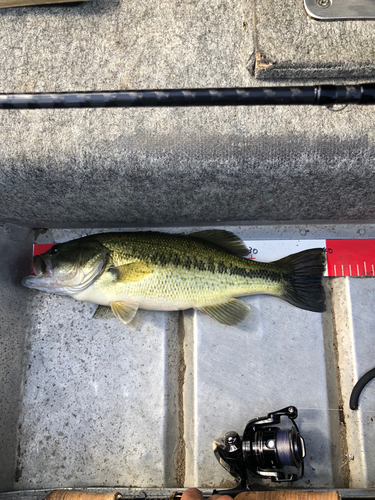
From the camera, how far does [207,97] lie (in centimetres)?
101

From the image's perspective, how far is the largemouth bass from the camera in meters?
1.71

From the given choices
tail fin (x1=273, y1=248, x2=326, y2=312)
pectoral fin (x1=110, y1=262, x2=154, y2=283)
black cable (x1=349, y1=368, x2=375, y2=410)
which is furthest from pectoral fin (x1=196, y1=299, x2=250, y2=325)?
black cable (x1=349, y1=368, x2=375, y2=410)

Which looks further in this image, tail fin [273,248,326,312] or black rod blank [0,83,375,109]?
tail fin [273,248,326,312]

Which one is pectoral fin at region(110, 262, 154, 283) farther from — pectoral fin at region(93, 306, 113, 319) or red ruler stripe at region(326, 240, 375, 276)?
red ruler stripe at region(326, 240, 375, 276)

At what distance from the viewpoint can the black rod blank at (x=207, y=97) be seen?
0.98m

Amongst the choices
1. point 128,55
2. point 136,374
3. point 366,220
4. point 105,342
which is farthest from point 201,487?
point 128,55

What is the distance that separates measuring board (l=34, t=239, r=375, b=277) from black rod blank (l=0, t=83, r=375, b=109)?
0.93 meters

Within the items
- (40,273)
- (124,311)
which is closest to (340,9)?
(124,311)

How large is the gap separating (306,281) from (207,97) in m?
1.05

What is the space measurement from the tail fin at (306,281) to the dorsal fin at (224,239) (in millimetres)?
210

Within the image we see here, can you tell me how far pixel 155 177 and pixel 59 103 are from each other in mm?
508

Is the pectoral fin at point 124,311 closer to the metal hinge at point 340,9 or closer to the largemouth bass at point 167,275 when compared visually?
the largemouth bass at point 167,275

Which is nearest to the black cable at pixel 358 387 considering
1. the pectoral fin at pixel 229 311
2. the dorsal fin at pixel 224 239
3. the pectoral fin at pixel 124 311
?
the pectoral fin at pixel 229 311

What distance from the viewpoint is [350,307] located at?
1.78 metres
